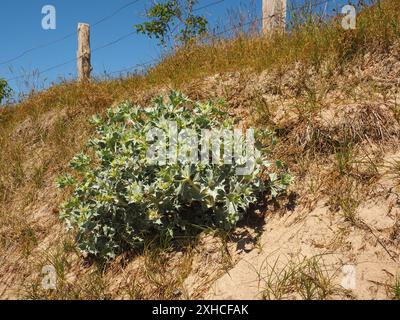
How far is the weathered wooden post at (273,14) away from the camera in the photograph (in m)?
6.41

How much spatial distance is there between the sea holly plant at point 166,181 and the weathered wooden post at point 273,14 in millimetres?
3158

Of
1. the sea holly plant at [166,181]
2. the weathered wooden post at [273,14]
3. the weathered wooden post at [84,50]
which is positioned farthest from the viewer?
the weathered wooden post at [84,50]

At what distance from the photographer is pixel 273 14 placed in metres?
6.53

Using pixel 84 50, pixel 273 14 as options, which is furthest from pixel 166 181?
pixel 84 50

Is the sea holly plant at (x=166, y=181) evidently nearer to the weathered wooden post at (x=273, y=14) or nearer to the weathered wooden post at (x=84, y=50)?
the weathered wooden post at (x=273, y=14)

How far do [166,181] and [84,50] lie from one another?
6.89 m

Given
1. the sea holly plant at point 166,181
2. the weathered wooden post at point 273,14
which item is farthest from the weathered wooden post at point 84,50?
the sea holly plant at point 166,181

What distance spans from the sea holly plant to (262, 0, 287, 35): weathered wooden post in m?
3.16

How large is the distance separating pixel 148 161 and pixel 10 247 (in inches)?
97.5

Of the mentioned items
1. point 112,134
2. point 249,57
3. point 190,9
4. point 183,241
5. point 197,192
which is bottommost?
point 183,241
